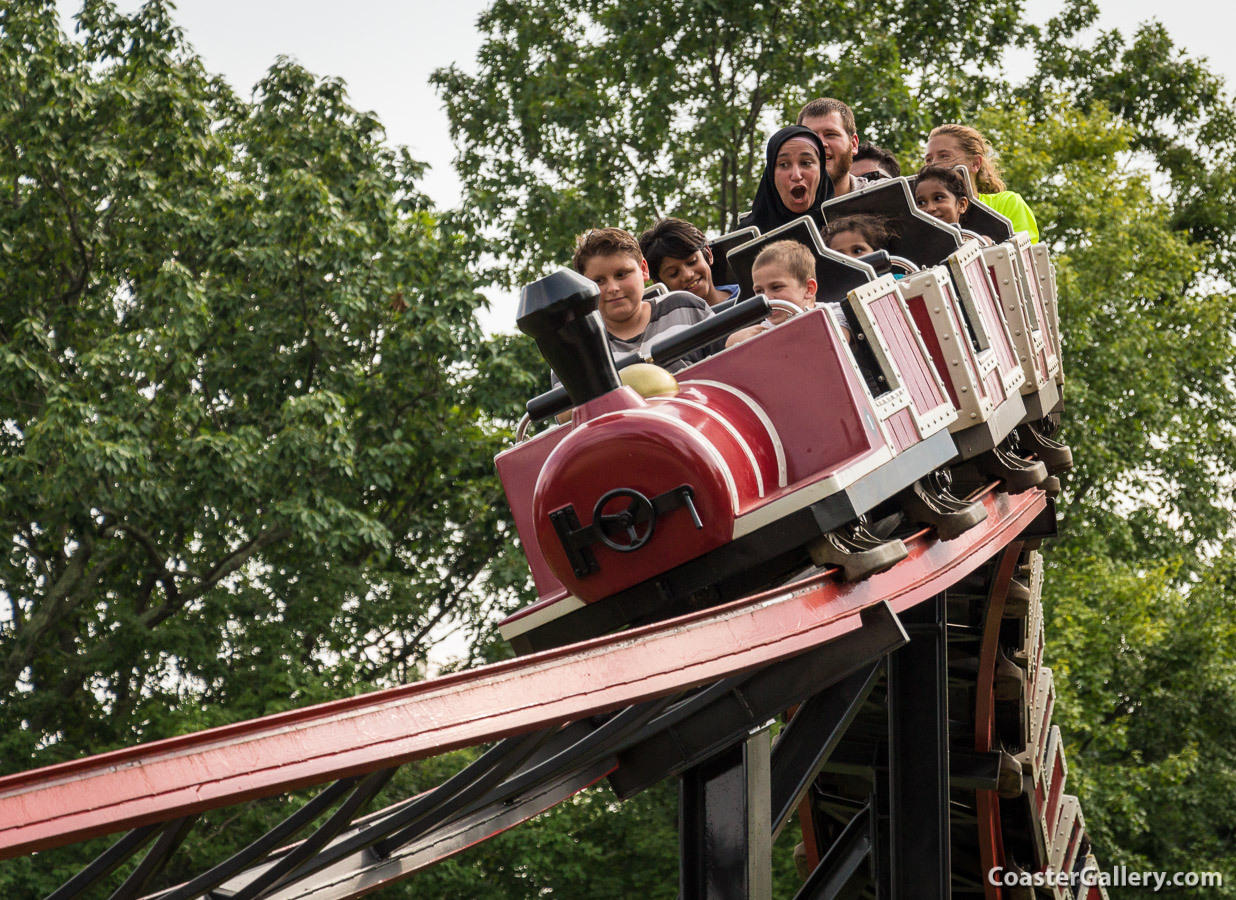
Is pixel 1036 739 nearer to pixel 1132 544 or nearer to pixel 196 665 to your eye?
pixel 196 665

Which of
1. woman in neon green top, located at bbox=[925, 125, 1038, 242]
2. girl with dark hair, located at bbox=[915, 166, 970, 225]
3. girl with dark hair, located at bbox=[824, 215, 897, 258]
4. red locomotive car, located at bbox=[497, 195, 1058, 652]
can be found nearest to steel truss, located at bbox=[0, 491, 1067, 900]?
red locomotive car, located at bbox=[497, 195, 1058, 652]

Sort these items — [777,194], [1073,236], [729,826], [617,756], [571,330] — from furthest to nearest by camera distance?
[1073,236]
[777,194]
[617,756]
[729,826]
[571,330]

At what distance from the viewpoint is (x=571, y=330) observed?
118 inches

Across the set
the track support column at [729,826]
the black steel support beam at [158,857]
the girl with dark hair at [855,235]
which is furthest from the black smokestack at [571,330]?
the girl with dark hair at [855,235]

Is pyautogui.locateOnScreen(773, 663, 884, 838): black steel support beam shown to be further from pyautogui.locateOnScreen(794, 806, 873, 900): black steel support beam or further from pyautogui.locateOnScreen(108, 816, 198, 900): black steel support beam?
pyautogui.locateOnScreen(108, 816, 198, 900): black steel support beam

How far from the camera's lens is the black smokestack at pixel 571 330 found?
9.51 feet

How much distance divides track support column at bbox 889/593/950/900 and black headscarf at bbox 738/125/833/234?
1544 mm

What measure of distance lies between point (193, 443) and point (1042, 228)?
30.8 feet

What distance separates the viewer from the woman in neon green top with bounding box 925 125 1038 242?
5938 mm

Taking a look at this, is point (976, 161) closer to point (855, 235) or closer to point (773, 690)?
point (855, 235)

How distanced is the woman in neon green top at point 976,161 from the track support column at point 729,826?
324 centimetres

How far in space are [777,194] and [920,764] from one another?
2207 mm

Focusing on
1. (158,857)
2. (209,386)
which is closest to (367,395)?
(209,386)

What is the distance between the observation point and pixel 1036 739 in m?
7.21
